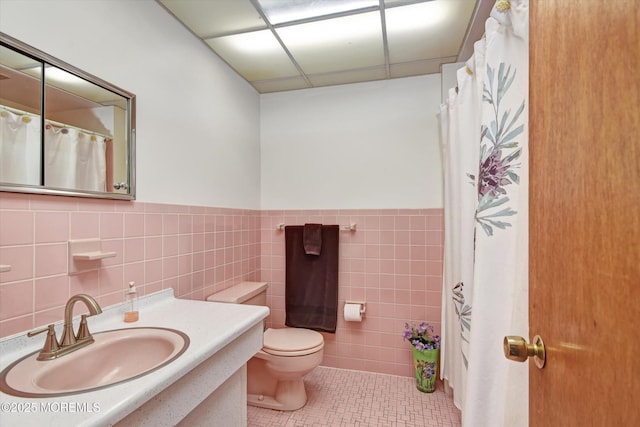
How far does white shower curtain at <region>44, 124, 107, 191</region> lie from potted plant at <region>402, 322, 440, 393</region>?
6.78ft

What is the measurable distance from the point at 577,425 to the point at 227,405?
46.7 inches

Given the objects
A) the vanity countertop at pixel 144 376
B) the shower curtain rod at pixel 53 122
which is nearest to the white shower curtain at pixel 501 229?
the vanity countertop at pixel 144 376

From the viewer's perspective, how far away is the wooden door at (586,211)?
1.20 ft

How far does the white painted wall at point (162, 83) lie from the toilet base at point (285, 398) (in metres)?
1.25

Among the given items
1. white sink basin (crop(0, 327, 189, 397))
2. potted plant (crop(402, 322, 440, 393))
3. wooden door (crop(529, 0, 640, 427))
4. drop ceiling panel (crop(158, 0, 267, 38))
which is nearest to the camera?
wooden door (crop(529, 0, 640, 427))

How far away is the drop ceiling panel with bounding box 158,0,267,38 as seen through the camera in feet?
4.96

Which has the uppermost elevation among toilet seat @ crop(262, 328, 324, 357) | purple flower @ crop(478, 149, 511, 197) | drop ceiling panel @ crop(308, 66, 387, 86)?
drop ceiling panel @ crop(308, 66, 387, 86)

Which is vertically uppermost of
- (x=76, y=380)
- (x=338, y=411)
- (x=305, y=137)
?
(x=305, y=137)

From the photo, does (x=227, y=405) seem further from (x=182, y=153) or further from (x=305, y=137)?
(x=305, y=137)

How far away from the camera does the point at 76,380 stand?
3.07 ft

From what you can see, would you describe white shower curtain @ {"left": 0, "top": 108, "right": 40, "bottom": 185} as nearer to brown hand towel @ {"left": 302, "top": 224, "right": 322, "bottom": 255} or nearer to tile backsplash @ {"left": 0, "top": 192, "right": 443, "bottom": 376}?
tile backsplash @ {"left": 0, "top": 192, "right": 443, "bottom": 376}

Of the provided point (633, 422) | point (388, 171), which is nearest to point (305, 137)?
point (388, 171)

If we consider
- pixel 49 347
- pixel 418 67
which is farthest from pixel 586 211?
pixel 418 67

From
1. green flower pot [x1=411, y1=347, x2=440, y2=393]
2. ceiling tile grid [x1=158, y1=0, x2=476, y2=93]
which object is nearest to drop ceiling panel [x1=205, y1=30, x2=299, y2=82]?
ceiling tile grid [x1=158, y1=0, x2=476, y2=93]
